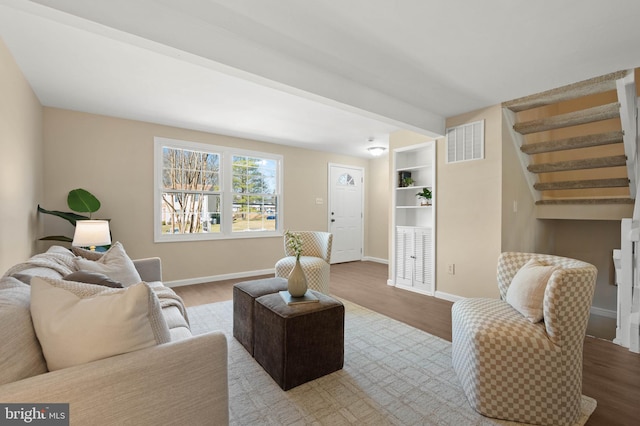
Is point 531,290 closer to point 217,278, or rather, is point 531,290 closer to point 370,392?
point 370,392

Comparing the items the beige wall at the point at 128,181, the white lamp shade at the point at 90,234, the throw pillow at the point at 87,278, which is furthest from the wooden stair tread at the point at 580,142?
the white lamp shade at the point at 90,234

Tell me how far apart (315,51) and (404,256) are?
3.13m

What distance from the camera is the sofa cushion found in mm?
896

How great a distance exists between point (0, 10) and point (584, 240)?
6.24 m

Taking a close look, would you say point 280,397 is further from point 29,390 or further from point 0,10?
point 0,10

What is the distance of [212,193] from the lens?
4703mm

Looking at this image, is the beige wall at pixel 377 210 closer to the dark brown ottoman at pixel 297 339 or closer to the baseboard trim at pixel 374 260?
the baseboard trim at pixel 374 260

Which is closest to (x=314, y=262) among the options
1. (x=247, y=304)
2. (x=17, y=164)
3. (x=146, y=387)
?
(x=247, y=304)

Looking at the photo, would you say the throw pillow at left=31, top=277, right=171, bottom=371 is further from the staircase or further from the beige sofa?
the staircase

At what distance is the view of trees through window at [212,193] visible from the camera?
14.4ft

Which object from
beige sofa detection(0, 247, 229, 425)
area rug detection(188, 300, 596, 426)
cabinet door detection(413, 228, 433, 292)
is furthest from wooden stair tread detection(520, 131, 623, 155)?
beige sofa detection(0, 247, 229, 425)

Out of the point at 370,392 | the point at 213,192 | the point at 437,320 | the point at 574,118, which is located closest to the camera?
the point at 370,392

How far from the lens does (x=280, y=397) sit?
5.83 feet

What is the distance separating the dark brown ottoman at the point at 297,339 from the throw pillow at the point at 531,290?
1134mm
